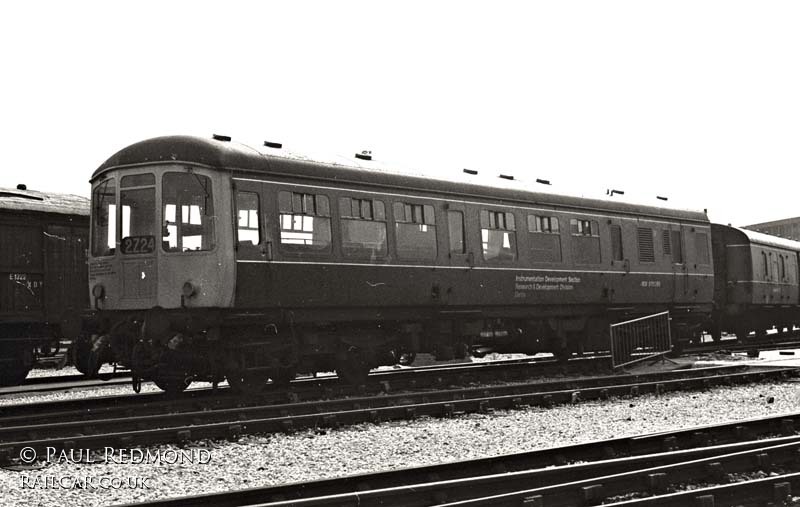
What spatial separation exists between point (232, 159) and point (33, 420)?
4052mm

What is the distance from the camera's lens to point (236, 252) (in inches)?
464

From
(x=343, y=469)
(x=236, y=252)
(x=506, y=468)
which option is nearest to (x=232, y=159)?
(x=236, y=252)

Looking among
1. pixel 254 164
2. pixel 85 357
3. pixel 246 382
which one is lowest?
pixel 246 382

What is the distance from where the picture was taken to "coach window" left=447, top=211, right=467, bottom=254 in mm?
14891

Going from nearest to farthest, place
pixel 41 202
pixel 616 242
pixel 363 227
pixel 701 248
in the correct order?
pixel 363 227, pixel 41 202, pixel 616 242, pixel 701 248

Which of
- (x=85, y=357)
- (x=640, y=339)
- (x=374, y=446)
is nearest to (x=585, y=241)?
(x=640, y=339)

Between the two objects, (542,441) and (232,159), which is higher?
(232,159)

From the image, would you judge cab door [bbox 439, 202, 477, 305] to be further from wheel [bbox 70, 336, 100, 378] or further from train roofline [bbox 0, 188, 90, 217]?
train roofline [bbox 0, 188, 90, 217]

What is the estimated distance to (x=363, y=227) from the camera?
13469 millimetres

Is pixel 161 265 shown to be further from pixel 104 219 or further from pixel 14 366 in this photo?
pixel 14 366

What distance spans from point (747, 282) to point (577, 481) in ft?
70.3

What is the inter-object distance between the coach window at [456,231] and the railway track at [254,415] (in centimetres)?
270

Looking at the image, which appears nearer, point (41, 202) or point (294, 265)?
point (294, 265)

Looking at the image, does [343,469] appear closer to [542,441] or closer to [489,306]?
[542,441]
